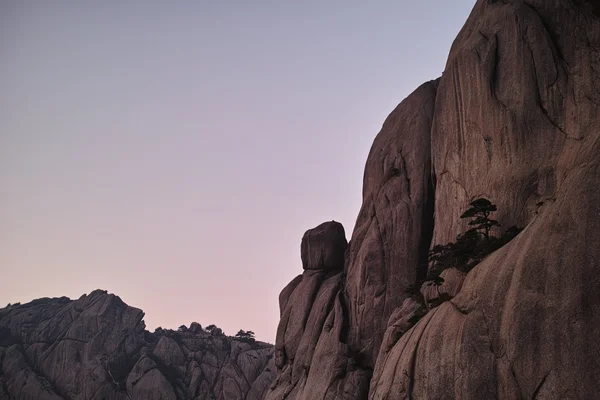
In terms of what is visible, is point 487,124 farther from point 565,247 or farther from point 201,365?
point 201,365

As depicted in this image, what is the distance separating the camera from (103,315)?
397 feet

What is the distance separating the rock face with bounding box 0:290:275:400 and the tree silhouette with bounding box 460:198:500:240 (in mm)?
72878

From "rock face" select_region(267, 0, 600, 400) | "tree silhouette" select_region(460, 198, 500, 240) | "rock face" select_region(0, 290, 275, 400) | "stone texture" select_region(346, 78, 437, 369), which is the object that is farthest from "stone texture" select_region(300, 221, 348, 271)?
"rock face" select_region(0, 290, 275, 400)

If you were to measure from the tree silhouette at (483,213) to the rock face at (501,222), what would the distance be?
30.4 inches

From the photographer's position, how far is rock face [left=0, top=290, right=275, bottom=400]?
107m

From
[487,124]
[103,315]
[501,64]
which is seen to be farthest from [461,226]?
[103,315]

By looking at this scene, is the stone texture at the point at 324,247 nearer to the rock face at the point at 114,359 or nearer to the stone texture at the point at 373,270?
the stone texture at the point at 373,270

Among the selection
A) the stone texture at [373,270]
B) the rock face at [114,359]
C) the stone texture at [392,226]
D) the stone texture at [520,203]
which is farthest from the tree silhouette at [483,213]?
the rock face at [114,359]

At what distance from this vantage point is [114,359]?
115 meters

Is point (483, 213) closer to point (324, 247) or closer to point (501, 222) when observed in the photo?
point (501, 222)

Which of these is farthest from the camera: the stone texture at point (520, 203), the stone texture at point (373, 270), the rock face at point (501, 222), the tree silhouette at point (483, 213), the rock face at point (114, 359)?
the rock face at point (114, 359)

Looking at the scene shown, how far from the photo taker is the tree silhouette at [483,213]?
119 ft

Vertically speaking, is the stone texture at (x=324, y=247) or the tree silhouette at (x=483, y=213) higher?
the stone texture at (x=324, y=247)

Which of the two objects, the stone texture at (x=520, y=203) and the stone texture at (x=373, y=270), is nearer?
the stone texture at (x=520, y=203)
